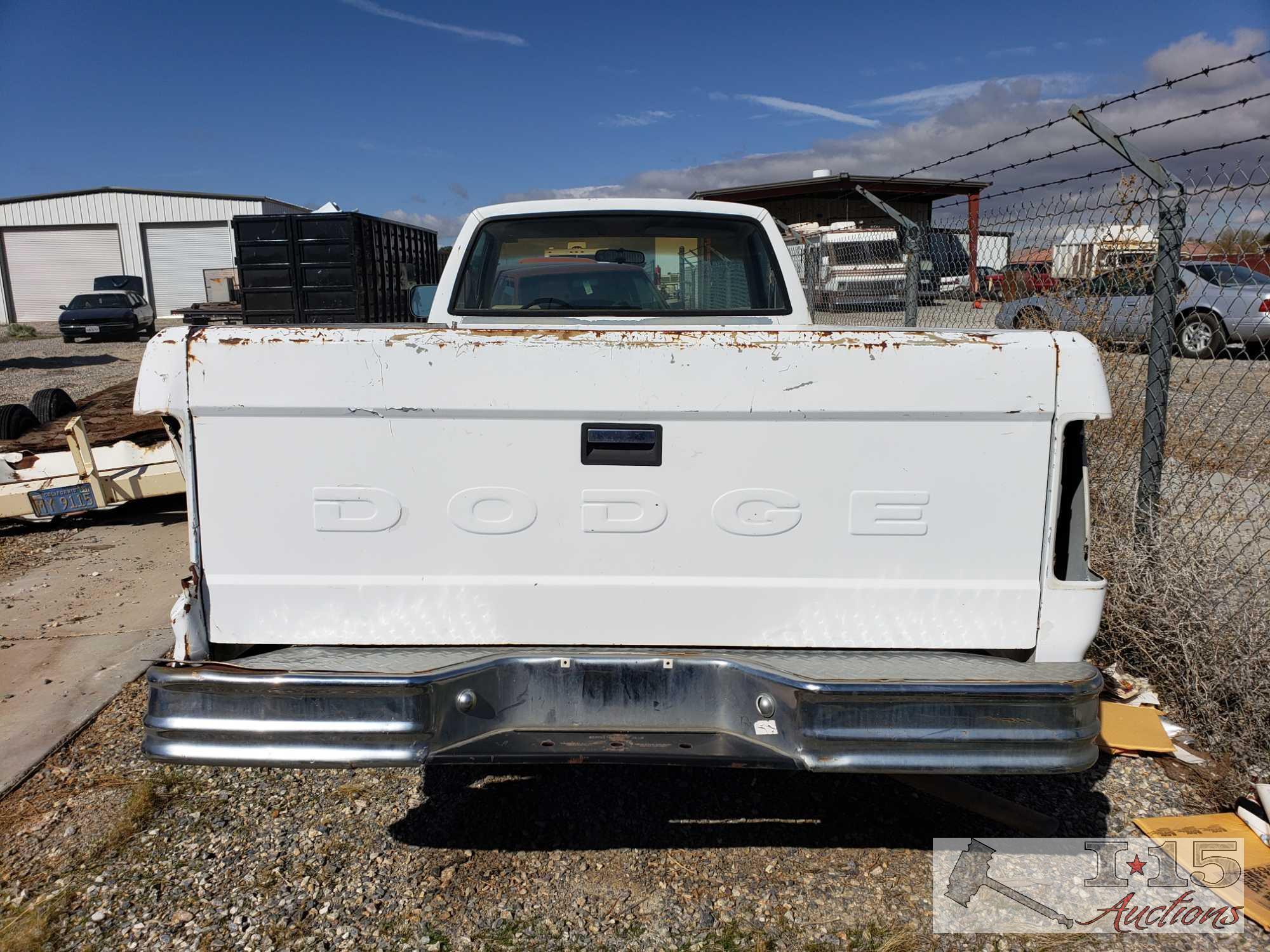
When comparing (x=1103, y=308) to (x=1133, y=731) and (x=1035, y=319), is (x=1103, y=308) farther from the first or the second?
(x=1133, y=731)

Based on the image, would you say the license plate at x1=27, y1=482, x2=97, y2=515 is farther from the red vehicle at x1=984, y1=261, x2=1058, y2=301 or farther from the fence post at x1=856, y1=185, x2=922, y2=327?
the red vehicle at x1=984, y1=261, x2=1058, y2=301

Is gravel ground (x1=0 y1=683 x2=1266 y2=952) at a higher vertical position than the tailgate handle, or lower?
lower

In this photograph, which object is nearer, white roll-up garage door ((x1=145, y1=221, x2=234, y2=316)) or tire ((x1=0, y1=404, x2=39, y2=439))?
tire ((x1=0, y1=404, x2=39, y2=439))

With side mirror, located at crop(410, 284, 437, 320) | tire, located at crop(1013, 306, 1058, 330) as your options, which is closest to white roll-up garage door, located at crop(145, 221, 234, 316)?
side mirror, located at crop(410, 284, 437, 320)

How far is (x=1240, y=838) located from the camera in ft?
9.23

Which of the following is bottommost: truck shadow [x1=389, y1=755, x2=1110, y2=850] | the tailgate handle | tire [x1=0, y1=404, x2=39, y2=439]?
truck shadow [x1=389, y1=755, x2=1110, y2=850]

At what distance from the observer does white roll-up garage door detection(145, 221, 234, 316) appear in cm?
4016

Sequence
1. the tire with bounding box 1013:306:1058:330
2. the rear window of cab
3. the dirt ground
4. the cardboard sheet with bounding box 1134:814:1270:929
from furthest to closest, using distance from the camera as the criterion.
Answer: the tire with bounding box 1013:306:1058:330, the rear window of cab, the cardboard sheet with bounding box 1134:814:1270:929, the dirt ground

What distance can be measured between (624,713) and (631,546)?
0.41 metres

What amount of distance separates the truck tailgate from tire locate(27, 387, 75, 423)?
6.93m

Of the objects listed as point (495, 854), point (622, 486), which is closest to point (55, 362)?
point (495, 854)

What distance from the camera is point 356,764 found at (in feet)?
6.93

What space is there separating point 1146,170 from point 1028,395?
2105mm

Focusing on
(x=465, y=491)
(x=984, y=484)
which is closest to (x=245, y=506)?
(x=465, y=491)
